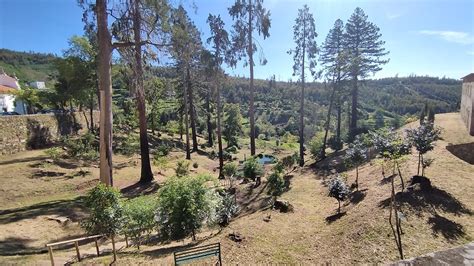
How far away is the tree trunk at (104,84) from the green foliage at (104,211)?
7.97ft

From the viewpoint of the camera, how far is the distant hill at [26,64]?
367 ft

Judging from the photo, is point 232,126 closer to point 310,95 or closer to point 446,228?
point 446,228

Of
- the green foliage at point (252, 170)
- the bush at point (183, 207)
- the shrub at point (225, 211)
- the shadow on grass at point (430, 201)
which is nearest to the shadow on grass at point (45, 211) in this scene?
the bush at point (183, 207)

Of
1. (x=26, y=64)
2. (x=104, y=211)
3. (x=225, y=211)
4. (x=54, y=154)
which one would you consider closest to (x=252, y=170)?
(x=225, y=211)

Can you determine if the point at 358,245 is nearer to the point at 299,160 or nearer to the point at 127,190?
the point at 127,190

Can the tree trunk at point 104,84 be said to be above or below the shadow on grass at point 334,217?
above

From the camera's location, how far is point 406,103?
97.5 m

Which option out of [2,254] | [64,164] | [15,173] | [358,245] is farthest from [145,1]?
[64,164]

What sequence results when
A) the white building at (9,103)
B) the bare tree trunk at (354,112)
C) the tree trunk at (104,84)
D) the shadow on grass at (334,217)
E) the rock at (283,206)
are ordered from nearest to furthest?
the tree trunk at (104,84)
the shadow on grass at (334,217)
the rock at (283,206)
the bare tree trunk at (354,112)
the white building at (9,103)

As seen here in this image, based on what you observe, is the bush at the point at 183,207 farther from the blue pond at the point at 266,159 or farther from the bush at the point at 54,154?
the blue pond at the point at 266,159

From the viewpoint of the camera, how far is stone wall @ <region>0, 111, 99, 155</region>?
65.4 feet

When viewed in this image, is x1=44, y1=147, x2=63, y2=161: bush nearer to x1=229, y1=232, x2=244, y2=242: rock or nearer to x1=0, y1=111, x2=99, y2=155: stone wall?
x1=0, y1=111, x2=99, y2=155: stone wall

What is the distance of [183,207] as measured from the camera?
8.38 m

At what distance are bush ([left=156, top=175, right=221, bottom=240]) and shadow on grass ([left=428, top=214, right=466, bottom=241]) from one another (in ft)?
21.5
